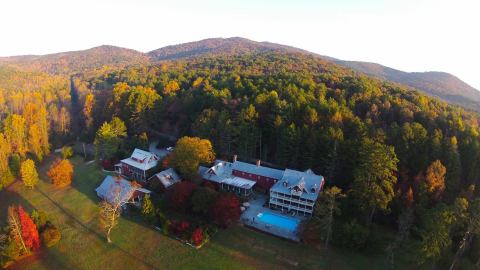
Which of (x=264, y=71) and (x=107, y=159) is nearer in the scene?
(x=107, y=159)

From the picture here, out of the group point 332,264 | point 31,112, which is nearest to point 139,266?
point 332,264

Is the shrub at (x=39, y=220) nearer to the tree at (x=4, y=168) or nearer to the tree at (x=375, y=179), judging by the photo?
the tree at (x=4, y=168)

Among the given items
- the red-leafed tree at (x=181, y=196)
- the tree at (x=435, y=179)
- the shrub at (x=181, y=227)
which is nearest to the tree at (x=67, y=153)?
the red-leafed tree at (x=181, y=196)

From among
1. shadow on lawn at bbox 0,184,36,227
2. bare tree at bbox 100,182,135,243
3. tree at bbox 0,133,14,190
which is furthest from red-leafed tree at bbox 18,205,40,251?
tree at bbox 0,133,14,190

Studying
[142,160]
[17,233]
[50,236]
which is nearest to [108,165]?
[142,160]

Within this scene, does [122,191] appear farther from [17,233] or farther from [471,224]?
[471,224]

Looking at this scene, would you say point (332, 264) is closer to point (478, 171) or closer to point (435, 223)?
point (435, 223)
